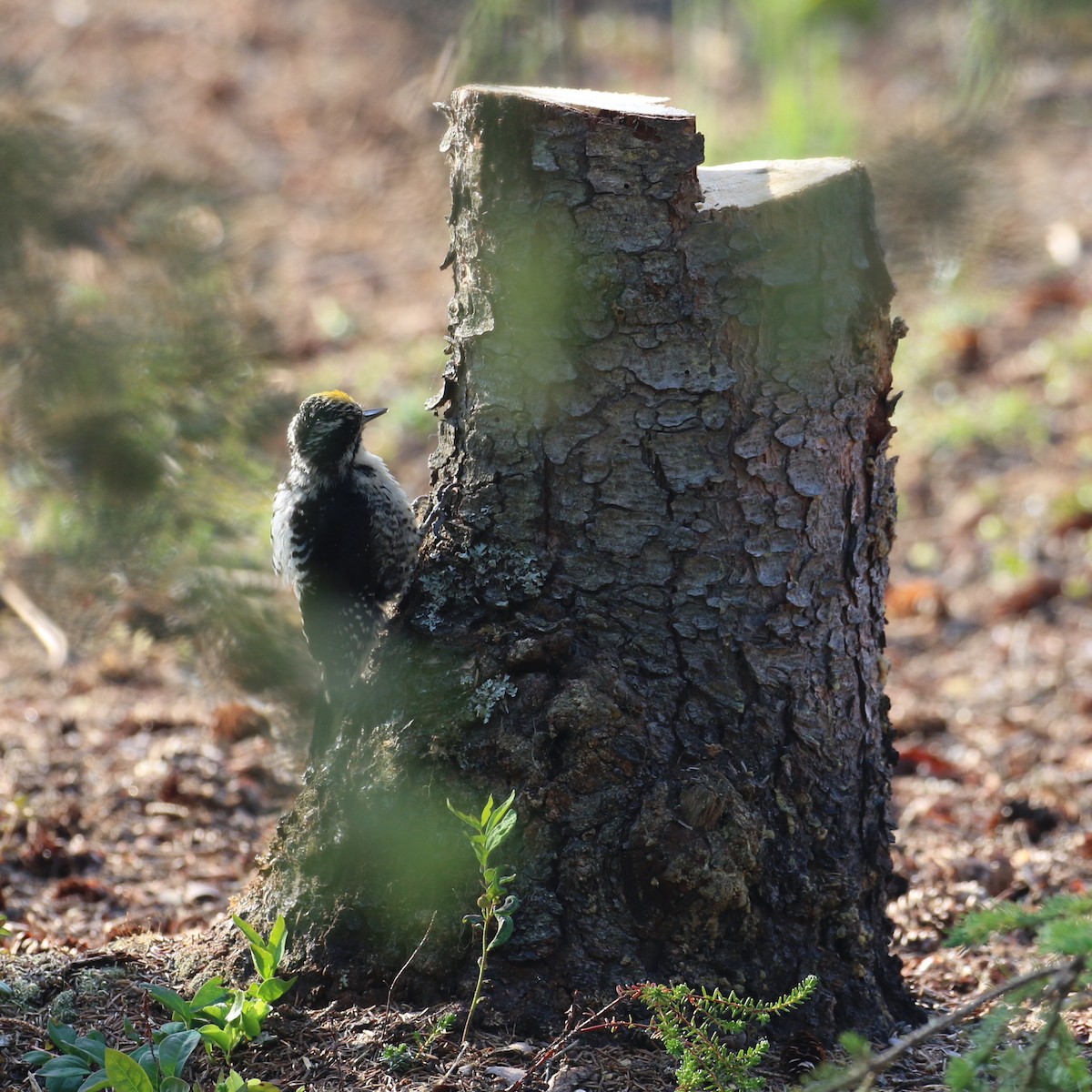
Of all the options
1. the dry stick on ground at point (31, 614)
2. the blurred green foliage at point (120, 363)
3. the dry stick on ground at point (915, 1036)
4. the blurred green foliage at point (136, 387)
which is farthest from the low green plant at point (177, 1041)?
the dry stick on ground at point (31, 614)

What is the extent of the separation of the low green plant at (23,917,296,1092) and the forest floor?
0.09 meters

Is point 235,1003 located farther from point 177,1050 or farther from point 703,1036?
point 703,1036

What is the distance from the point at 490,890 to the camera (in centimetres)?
220

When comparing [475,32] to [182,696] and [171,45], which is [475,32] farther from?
[171,45]

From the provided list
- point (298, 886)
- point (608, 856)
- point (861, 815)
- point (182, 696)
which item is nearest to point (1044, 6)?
point (861, 815)

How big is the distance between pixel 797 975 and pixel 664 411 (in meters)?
1.21

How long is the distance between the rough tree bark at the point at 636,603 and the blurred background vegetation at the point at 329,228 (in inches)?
22.1

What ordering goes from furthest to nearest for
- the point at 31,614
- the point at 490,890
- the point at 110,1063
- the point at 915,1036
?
the point at 31,614 < the point at 490,890 < the point at 110,1063 < the point at 915,1036

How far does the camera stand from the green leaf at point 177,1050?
2168 mm

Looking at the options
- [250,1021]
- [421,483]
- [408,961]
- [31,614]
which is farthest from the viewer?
[421,483]

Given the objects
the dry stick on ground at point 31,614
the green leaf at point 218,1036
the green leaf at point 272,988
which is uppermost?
the dry stick on ground at point 31,614

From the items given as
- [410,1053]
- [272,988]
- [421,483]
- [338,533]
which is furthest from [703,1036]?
[421,483]

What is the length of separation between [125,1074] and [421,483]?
15.9 ft

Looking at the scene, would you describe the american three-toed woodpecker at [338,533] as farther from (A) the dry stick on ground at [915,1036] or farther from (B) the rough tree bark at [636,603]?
(A) the dry stick on ground at [915,1036]
